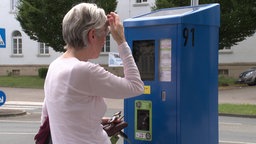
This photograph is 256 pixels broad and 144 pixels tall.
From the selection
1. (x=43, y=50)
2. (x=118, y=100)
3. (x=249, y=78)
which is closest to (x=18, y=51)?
(x=43, y=50)

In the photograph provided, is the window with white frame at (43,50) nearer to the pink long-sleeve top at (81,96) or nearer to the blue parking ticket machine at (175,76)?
the blue parking ticket machine at (175,76)

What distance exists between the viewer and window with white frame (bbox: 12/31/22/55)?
40.4m

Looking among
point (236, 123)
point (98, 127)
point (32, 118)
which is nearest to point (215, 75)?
point (98, 127)

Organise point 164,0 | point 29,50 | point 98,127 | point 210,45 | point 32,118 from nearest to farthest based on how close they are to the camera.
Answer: point 98,127 < point 210,45 < point 32,118 < point 164,0 < point 29,50

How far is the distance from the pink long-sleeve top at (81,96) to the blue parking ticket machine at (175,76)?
39.0 inches

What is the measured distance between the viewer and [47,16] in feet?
94.6

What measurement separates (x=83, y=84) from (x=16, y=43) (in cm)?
3936

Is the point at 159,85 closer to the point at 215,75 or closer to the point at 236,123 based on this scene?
the point at 215,75

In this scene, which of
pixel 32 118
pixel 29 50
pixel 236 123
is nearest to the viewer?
pixel 236 123

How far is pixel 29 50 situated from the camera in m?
39.8

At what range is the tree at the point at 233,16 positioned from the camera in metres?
26.2

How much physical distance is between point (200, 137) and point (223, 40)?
24081 mm

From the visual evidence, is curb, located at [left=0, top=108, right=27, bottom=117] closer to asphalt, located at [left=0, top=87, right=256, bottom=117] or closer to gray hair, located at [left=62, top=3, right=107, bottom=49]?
asphalt, located at [left=0, top=87, right=256, bottom=117]

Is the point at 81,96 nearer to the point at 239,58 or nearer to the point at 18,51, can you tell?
the point at 239,58
